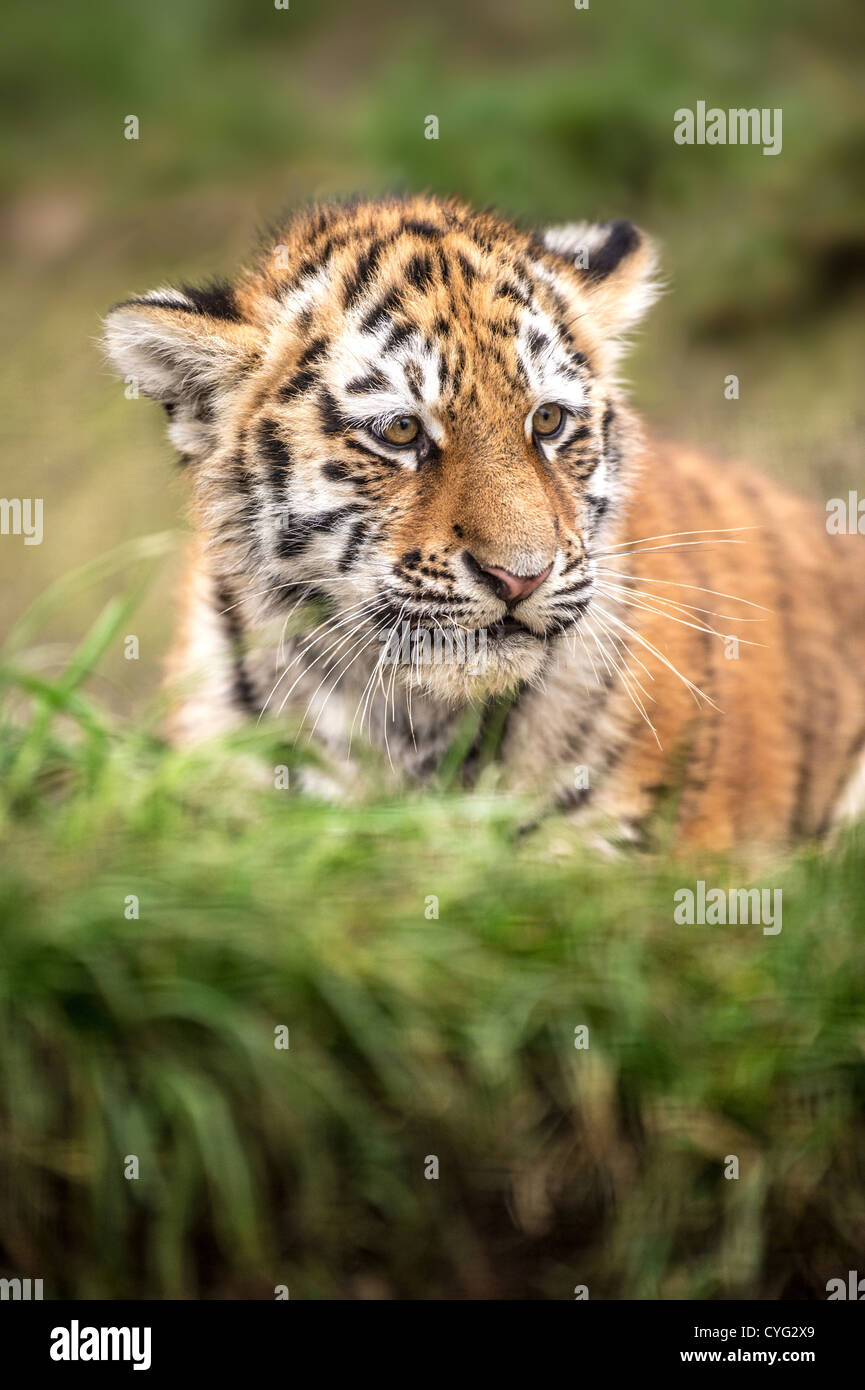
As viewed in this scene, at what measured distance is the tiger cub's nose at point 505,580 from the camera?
3412 mm

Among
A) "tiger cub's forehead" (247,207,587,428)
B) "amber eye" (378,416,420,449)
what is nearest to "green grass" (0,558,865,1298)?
"amber eye" (378,416,420,449)

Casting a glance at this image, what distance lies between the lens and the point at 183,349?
3.74 metres

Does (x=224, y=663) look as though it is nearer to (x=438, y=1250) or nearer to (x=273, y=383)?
(x=273, y=383)

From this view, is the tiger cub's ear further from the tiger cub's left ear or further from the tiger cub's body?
the tiger cub's left ear

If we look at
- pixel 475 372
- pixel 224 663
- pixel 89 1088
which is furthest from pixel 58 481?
pixel 89 1088

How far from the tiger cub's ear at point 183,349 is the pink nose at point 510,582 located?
2.88ft

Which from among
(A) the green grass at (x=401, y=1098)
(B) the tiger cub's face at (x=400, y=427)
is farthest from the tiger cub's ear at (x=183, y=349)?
(A) the green grass at (x=401, y=1098)

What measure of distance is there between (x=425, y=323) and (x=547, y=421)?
1.24ft

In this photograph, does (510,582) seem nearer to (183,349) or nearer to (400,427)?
(400,427)

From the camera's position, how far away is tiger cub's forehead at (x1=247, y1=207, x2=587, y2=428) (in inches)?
141

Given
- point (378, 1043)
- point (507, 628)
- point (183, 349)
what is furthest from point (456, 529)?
point (378, 1043)

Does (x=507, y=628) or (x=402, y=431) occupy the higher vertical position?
(x=402, y=431)

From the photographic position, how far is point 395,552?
3.52 metres

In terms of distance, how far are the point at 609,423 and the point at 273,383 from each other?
0.88 metres
